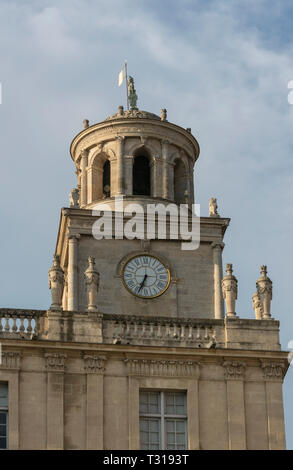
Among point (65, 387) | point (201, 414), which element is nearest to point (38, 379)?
point (65, 387)

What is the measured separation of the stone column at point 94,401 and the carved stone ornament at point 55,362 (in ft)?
2.11

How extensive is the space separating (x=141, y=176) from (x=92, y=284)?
8.25 metres

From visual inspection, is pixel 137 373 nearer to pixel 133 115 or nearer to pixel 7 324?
pixel 7 324

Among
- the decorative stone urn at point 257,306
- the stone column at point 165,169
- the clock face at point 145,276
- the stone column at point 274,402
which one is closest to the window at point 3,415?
the clock face at point 145,276

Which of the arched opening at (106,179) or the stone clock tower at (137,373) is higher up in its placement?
the arched opening at (106,179)

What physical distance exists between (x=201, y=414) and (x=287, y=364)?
9.61 feet

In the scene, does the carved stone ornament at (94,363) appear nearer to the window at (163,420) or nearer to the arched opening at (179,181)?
the window at (163,420)

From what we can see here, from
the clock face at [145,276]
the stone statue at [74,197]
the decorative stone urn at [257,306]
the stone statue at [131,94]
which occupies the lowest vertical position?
the decorative stone urn at [257,306]

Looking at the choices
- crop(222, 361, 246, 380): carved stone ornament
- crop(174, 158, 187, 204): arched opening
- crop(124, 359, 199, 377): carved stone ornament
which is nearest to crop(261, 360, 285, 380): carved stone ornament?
crop(222, 361, 246, 380): carved stone ornament

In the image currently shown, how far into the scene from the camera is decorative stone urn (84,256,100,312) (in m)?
44.3

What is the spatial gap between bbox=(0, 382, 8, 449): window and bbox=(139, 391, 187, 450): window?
3.66m

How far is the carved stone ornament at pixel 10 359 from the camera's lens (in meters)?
42.5

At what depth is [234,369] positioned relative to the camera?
43625mm

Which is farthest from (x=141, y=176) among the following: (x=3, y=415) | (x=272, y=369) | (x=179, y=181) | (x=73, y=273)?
(x=3, y=415)
